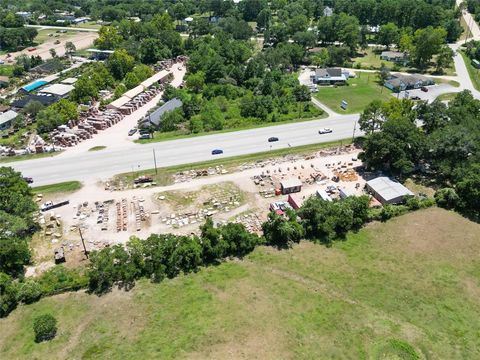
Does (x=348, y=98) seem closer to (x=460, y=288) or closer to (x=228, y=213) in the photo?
(x=228, y=213)

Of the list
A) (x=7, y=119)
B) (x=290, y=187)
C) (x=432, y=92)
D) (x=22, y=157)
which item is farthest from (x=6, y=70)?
(x=432, y=92)

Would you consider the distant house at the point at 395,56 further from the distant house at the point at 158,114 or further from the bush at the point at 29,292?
the bush at the point at 29,292

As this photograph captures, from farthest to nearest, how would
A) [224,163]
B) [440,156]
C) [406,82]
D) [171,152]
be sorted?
[406,82]
[171,152]
[224,163]
[440,156]

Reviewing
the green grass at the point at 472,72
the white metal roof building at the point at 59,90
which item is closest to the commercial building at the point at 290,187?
the white metal roof building at the point at 59,90

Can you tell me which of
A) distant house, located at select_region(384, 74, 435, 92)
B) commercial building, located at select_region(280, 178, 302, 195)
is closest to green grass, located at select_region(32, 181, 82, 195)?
commercial building, located at select_region(280, 178, 302, 195)

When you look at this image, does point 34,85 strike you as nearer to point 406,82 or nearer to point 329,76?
point 329,76

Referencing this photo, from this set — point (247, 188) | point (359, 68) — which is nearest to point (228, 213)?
point (247, 188)
